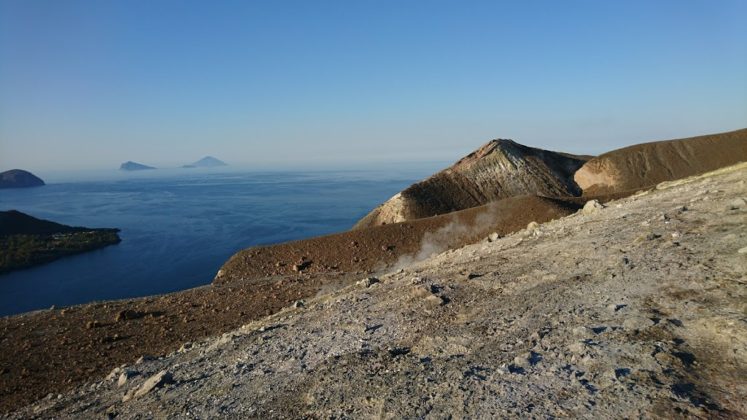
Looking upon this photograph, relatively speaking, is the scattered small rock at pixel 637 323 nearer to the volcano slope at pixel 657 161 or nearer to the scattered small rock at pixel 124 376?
the scattered small rock at pixel 124 376

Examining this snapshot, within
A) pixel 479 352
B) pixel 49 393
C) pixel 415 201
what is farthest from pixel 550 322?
pixel 415 201

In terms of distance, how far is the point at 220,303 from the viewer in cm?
1590

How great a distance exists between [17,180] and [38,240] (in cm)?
15585

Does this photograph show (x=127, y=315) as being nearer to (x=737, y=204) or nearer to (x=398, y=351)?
(x=398, y=351)

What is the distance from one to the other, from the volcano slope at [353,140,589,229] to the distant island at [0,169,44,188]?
19380cm

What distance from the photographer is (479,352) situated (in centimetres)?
649

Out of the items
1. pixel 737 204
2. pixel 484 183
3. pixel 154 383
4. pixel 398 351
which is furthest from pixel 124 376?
pixel 484 183

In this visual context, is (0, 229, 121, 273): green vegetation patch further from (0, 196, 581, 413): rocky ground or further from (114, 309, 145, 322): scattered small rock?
(114, 309, 145, 322): scattered small rock

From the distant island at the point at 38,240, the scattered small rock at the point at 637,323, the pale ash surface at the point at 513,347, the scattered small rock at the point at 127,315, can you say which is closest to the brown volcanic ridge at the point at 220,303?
the scattered small rock at the point at 127,315

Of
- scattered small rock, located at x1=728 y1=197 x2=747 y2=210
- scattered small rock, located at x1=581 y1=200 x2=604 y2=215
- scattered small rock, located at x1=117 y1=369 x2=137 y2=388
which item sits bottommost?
scattered small rock, located at x1=117 y1=369 x2=137 y2=388

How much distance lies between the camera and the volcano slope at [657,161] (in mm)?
41594

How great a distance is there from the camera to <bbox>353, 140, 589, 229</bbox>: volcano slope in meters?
38.8

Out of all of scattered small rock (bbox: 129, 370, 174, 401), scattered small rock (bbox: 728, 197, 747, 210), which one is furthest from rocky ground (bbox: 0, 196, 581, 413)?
scattered small rock (bbox: 728, 197, 747, 210)

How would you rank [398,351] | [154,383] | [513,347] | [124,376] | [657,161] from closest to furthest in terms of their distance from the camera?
1. [513,347]
2. [398,351]
3. [154,383]
4. [124,376]
5. [657,161]
